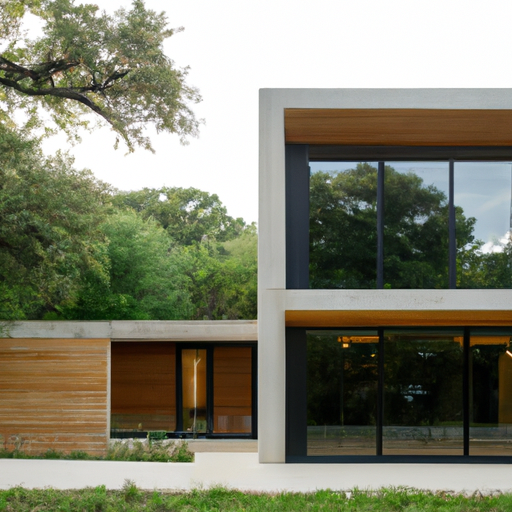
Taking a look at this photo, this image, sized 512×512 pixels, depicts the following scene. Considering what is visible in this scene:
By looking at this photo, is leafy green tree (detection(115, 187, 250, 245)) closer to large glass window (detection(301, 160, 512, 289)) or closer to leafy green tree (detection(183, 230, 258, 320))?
leafy green tree (detection(183, 230, 258, 320))

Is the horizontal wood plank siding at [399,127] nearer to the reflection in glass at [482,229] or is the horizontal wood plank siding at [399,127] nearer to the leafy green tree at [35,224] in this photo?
the reflection in glass at [482,229]

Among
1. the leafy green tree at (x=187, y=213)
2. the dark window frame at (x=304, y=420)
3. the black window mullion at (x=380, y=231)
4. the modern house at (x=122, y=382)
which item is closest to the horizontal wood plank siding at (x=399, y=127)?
the black window mullion at (x=380, y=231)

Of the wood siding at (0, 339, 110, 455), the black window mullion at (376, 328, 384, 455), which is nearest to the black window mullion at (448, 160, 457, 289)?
the black window mullion at (376, 328, 384, 455)

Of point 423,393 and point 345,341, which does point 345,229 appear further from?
point 423,393

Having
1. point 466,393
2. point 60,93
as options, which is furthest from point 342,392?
point 60,93

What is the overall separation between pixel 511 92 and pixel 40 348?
9191 millimetres

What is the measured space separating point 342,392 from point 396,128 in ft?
12.9

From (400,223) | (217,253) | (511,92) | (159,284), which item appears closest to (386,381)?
(400,223)

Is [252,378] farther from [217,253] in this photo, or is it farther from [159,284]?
[217,253]

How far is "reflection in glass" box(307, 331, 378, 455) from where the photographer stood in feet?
33.1

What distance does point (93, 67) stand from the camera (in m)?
16.9

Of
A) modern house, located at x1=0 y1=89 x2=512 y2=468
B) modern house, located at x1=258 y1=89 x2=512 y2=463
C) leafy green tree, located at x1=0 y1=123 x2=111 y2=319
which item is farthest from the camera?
leafy green tree, located at x1=0 y1=123 x2=111 y2=319

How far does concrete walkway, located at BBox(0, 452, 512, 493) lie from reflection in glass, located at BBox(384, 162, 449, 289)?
104 inches

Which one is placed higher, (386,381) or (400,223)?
(400,223)
